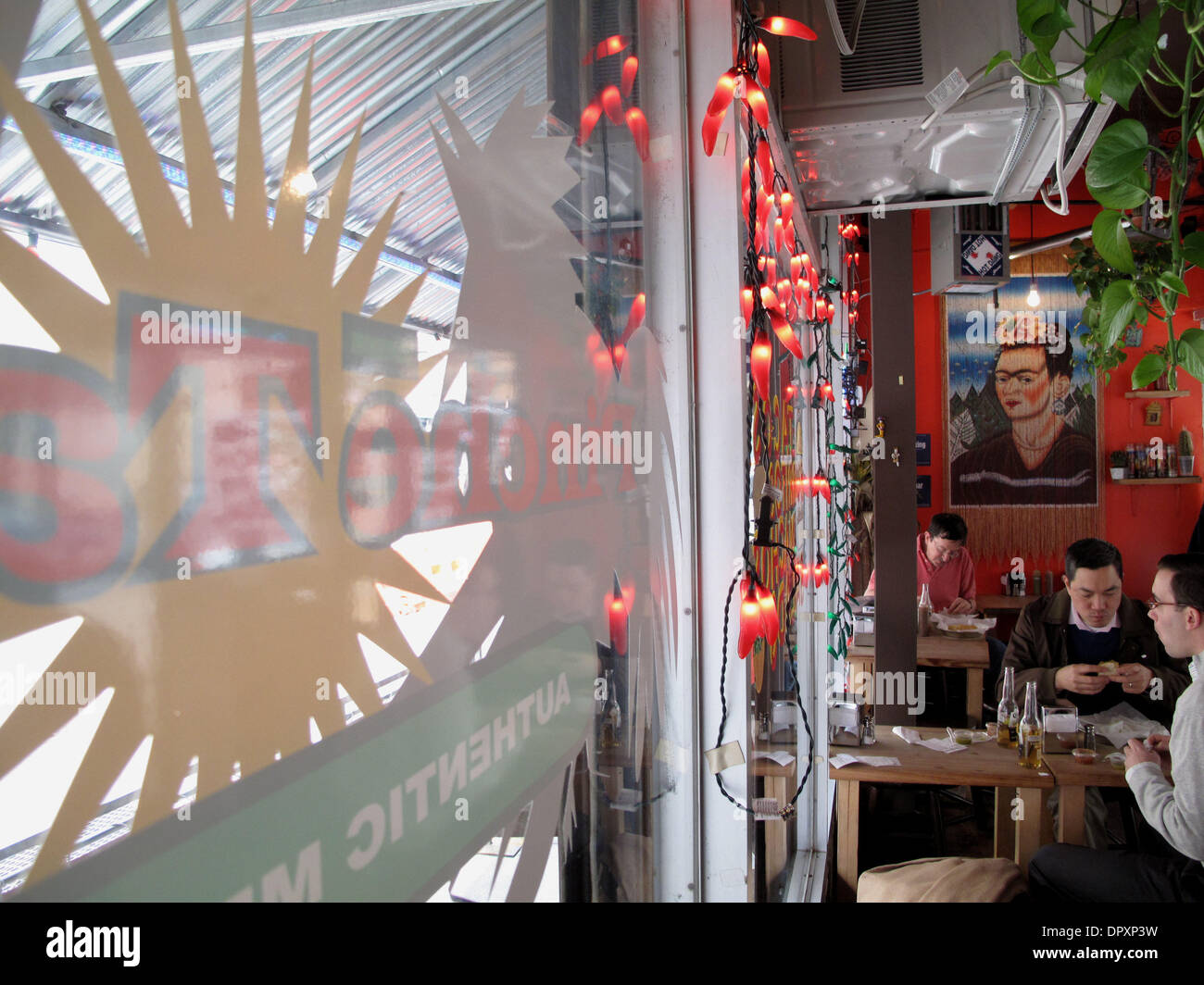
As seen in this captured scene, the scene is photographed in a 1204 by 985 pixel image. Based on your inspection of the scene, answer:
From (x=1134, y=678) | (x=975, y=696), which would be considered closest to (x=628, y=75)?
(x=1134, y=678)

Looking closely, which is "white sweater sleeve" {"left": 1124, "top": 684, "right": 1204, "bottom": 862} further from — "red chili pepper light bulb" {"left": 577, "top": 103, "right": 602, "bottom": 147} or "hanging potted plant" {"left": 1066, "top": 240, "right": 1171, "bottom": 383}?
"red chili pepper light bulb" {"left": 577, "top": 103, "right": 602, "bottom": 147}

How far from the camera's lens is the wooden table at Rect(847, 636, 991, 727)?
4.78 metres

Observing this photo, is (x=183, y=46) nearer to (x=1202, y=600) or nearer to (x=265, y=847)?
(x=265, y=847)

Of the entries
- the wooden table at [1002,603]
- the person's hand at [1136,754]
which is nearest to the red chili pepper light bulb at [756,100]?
the person's hand at [1136,754]

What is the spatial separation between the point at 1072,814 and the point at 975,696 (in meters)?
1.84

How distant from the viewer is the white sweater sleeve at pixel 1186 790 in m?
2.31

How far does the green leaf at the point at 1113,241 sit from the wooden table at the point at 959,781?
7.15ft

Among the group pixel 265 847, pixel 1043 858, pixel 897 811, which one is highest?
pixel 265 847

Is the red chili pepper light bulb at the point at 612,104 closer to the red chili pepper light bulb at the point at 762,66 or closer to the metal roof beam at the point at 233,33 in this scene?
the red chili pepper light bulb at the point at 762,66

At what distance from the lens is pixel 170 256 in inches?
24.5

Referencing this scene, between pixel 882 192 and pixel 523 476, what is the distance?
285cm

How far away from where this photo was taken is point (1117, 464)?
295 inches

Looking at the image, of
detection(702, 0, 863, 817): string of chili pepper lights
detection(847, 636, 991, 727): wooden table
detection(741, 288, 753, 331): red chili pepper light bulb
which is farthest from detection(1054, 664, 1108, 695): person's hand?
detection(741, 288, 753, 331): red chili pepper light bulb

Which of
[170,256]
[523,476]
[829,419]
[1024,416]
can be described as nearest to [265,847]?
[170,256]
